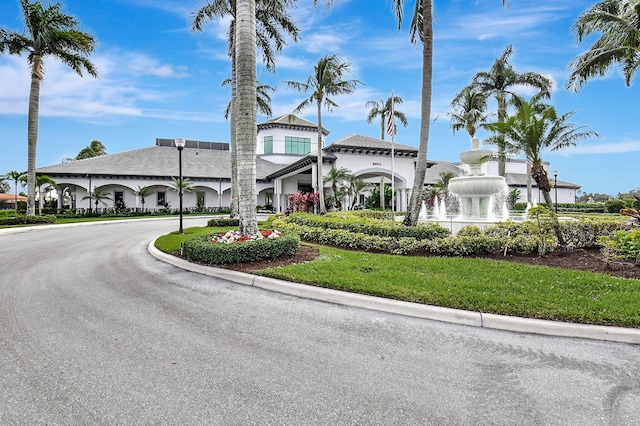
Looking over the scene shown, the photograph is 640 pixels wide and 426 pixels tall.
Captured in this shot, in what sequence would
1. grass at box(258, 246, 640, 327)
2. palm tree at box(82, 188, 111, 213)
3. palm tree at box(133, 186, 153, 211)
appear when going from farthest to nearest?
palm tree at box(133, 186, 153, 211), palm tree at box(82, 188, 111, 213), grass at box(258, 246, 640, 327)

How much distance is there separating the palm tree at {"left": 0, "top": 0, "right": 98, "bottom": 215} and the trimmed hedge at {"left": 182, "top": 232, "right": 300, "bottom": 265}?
21708 mm

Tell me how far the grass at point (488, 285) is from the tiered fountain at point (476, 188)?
7682mm

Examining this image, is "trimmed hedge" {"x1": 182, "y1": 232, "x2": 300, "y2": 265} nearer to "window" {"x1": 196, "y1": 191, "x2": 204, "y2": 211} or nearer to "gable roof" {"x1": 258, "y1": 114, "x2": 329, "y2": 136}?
"window" {"x1": 196, "y1": 191, "x2": 204, "y2": 211}

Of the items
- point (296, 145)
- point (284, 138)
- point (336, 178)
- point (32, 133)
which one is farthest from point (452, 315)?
point (296, 145)

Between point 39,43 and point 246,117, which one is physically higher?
point 39,43

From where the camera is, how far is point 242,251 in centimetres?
849

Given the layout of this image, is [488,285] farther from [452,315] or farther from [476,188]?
[476,188]

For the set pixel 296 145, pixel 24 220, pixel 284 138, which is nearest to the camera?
pixel 24 220

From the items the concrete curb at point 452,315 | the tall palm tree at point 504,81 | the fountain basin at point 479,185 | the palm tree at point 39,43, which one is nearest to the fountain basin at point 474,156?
the fountain basin at point 479,185

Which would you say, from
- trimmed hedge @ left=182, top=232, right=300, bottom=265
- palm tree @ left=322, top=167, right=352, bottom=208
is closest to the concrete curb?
trimmed hedge @ left=182, top=232, right=300, bottom=265

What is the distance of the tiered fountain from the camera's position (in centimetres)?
1492

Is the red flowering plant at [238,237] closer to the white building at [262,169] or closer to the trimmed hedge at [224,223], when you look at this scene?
the trimmed hedge at [224,223]

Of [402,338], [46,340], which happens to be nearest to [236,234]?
[46,340]

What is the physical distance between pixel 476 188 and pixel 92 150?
62814 mm
